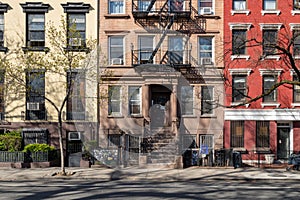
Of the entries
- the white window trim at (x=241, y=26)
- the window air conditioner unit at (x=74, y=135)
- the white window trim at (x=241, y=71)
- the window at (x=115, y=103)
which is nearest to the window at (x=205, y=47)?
the white window trim at (x=241, y=26)

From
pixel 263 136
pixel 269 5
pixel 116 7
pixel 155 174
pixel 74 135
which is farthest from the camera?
pixel 116 7

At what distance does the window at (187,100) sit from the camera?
23.5 metres

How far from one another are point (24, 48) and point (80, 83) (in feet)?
13.6

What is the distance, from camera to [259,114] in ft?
75.4

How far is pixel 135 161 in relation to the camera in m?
21.4

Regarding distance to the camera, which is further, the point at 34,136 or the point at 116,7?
the point at 116,7

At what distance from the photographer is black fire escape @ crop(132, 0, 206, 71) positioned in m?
23.4

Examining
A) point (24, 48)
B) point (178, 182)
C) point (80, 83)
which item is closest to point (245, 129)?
point (178, 182)

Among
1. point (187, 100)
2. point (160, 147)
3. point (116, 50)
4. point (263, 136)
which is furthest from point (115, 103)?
point (263, 136)

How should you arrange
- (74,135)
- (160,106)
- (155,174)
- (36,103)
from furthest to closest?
(160,106) → (74,135) → (36,103) → (155,174)

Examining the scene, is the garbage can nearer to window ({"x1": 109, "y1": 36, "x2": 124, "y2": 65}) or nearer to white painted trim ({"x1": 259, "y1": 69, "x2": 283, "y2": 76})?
white painted trim ({"x1": 259, "y1": 69, "x2": 283, "y2": 76})

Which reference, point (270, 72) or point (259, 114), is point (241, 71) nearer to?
point (270, 72)

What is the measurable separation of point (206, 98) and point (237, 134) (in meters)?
2.95

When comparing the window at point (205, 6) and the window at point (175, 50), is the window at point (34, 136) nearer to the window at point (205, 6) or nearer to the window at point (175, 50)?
the window at point (175, 50)
